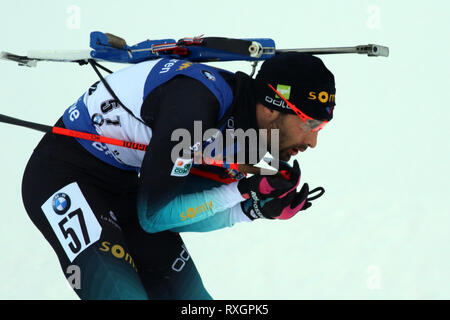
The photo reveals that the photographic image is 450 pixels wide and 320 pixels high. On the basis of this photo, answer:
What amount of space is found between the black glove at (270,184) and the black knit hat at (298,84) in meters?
0.30

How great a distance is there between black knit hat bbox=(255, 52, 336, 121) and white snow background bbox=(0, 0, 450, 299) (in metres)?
2.11

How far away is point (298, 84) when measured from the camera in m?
3.27

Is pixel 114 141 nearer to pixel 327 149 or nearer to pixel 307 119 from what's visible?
pixel 307 119

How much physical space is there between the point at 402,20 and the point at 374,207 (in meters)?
1.57

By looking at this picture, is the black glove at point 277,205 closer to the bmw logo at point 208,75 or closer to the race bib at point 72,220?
the bmw logo at point 208,75

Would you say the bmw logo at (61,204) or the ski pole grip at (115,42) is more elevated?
the ski pole grip at (115,42)

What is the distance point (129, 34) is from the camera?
236 inches

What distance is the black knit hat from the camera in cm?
327

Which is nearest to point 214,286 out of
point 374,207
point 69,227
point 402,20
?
point 374,207

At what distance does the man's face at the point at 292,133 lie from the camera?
3.37 meters

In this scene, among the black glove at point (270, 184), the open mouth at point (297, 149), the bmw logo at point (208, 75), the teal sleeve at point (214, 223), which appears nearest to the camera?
the bmw logo at point (208, 75)

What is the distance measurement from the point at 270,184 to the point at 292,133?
0.27 meters

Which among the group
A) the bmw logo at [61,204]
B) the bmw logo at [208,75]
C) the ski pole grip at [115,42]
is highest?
the ski pole grip at [115,42]

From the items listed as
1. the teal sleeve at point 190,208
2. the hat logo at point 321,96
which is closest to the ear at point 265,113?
the hat logo at point 321,96
